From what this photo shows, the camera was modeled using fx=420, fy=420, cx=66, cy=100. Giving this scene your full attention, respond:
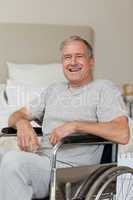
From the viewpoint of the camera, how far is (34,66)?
357 centimetres

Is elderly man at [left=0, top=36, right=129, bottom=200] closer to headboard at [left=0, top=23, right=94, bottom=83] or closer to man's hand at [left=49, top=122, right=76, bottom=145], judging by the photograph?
man's hand at [left=49, top=122, right=76, bottom=145]

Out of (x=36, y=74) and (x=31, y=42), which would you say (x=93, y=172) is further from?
(x=31, y=42)

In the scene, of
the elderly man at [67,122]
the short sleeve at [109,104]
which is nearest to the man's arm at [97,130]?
the elderly man at [67,122]

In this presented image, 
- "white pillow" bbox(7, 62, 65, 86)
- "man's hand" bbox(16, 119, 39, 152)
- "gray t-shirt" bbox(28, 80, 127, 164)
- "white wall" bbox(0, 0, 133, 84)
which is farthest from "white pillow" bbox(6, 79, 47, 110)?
"man's hand" bbox(16, 119, 39, 152)

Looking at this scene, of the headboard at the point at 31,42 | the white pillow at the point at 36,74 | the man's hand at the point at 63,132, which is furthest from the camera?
the headboard at the point at 31,42

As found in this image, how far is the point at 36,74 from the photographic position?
11.5 ft

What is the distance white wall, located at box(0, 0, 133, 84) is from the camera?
12.6 ft

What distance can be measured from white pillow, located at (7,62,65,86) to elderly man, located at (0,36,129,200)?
1.00 m

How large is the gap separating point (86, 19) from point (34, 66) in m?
0.77

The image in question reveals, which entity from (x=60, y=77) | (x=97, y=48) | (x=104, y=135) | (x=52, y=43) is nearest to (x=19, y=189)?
(x=104, y=135)

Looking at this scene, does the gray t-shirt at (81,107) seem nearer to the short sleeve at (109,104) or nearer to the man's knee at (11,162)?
the short sleeve at (109,104)

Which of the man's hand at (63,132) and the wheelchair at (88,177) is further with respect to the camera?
the man's hand at (63,132)

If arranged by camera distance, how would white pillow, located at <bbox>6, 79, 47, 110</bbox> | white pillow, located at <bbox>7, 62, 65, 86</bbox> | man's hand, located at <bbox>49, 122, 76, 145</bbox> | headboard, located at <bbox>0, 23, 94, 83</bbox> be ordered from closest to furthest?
1. man's hand, located at <bbox>49, 122, 76, 145</bbox>
2. white pillow, located at <bbox>6, 79, 47, 110</bbox>
3. white pillow, located at <bbox>7, 62, 65, 86</bbox>
4. headboard, located at <bbox>0, 23, 94, 83</bbox>

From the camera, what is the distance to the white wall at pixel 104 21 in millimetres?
3830
